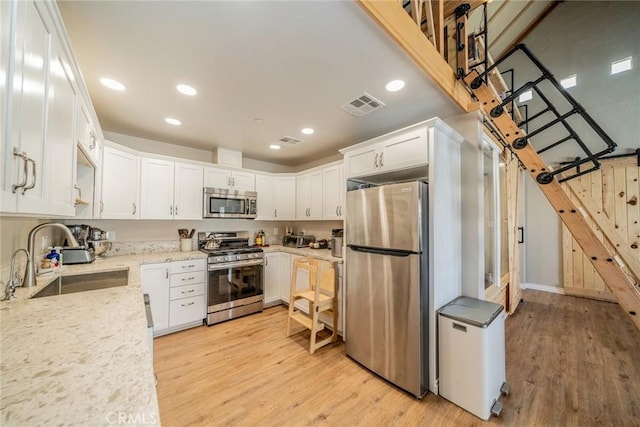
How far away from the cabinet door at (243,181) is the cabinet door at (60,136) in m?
2.44

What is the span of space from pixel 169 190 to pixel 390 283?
3127 millimetres

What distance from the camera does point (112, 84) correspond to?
82.1 inches

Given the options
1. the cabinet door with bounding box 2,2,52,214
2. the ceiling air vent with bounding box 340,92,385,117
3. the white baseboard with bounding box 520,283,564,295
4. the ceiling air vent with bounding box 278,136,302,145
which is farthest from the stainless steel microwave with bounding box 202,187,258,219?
the white baseboard with bounding box 520,283,564,295

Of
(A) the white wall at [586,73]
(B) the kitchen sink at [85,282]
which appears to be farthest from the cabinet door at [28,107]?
(A) the white wall at [586,73]

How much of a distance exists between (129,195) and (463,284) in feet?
13.2

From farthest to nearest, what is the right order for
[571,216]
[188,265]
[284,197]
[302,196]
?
[284,197] → [302,196] → [188,265] → [571,216]

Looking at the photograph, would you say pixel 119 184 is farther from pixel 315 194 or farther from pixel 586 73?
pixel 586 73

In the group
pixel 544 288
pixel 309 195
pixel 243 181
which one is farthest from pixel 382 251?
pixel 544 288

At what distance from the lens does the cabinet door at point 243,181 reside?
3.90m

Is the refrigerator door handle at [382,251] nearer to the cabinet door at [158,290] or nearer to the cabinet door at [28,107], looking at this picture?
the cabinet door at [28,107]

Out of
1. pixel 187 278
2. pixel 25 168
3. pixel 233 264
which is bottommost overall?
pixel 187 278

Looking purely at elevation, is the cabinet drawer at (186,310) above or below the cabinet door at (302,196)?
below

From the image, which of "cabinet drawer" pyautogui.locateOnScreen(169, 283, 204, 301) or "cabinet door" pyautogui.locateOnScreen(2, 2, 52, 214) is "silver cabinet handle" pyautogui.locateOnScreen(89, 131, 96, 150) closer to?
"cabinet door" pyautogui.locateOnScreen(2, 2, 52, 214)

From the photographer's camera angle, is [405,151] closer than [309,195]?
Yes
